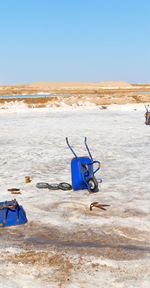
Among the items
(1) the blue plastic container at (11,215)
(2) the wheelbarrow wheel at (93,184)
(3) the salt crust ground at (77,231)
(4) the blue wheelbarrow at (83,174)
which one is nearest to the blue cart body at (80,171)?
(4) the blue wheelbarrow at (83,174)

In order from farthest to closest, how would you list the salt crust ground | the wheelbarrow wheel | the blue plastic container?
the wheelbarrow wheel → the blue plastic container → the salt crust ground

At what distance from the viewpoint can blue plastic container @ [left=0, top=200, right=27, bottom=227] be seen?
20.1ft

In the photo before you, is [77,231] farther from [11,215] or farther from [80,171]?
[80,171]

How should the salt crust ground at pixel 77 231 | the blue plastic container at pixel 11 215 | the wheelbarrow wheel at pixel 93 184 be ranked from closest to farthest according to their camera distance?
1. the salt crust ground at pixel 77 231
2. the blue plastic container at pixel 11 215
3. the wheelbarrow wheel at pixel 93 184

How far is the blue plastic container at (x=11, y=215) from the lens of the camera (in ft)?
20.1

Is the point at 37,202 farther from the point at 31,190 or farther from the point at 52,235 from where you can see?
the point at 52,235

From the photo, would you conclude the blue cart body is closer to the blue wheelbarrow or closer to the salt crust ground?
the blue wheelbarrow

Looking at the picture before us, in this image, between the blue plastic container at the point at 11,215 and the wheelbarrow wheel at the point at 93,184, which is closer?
the blue plastic container at the point at 11,215

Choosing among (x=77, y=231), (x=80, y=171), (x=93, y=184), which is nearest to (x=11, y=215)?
(x=77, y=231)

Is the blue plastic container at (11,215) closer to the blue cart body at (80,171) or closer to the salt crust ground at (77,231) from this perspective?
the salt crust ground at (77,231)

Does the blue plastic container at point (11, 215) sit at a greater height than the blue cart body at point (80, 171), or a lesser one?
lesser

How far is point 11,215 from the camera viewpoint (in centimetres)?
627

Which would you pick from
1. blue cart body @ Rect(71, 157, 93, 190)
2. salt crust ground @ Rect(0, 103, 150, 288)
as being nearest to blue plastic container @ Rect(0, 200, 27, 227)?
salt crust ground @ Rect(0, 103, 150, 288)

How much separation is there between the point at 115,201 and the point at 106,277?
10.1 ft
